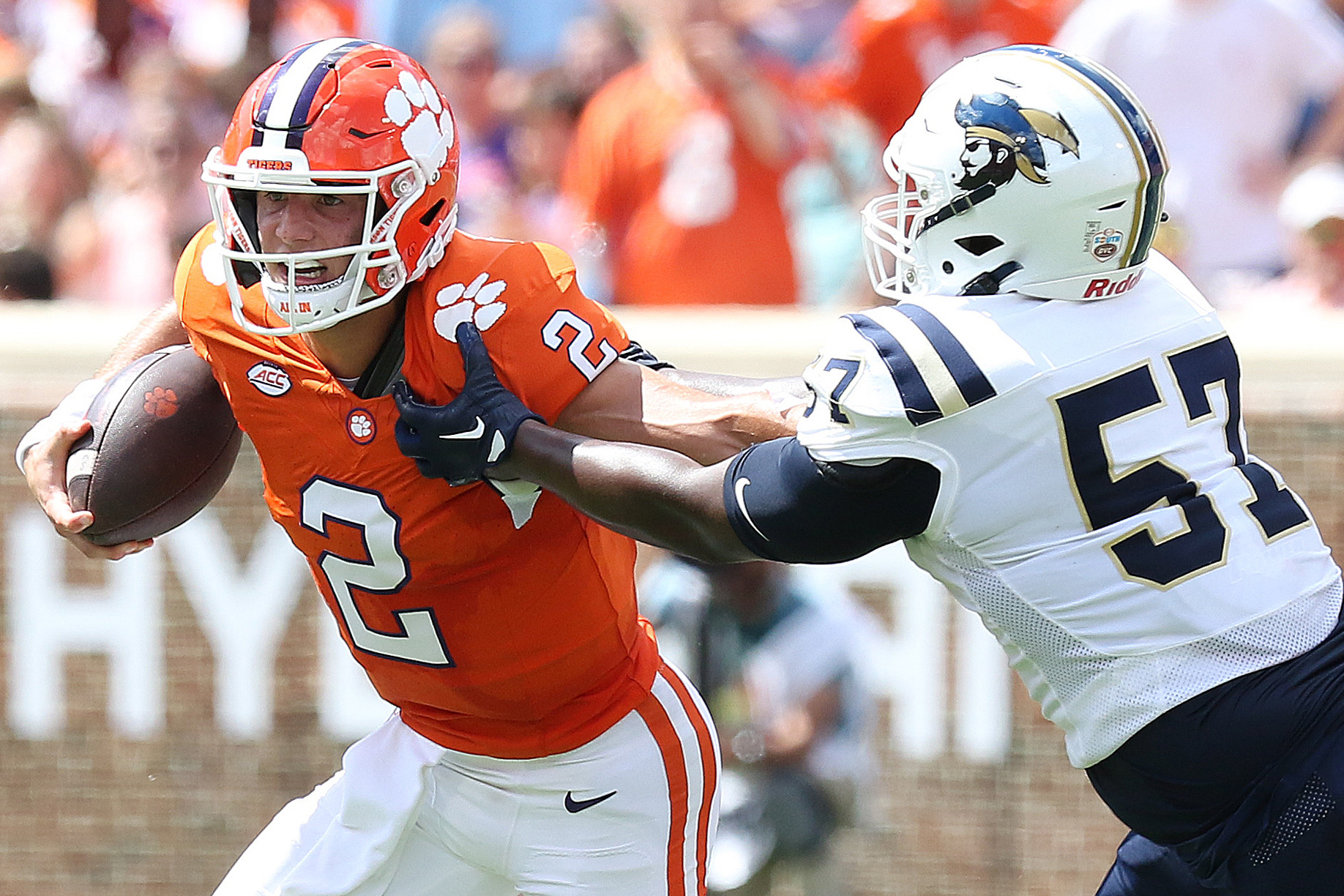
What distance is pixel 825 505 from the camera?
2.41 m

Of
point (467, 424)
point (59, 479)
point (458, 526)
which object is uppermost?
point (467, 424)

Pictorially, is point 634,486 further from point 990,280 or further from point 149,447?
point 149,447

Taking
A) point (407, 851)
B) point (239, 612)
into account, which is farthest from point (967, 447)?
point (239, 612)

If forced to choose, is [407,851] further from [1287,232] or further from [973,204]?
[1287,232]

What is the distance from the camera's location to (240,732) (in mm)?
4672

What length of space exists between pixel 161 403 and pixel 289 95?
0.64 m

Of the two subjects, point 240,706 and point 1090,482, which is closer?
point 1090,482

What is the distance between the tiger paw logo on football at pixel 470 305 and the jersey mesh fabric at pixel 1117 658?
77 centimetres

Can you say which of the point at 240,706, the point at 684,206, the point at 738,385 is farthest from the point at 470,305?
the point at 684,206

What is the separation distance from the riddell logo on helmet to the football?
5.00ft

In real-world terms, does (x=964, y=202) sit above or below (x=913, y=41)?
above

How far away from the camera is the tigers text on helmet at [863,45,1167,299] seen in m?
2.44

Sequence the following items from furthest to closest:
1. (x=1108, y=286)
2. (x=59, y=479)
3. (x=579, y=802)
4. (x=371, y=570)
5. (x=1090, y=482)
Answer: (x=59, y=479)
(x=579, y=802)
(x=371, y=570)
(x=1108, y=286)
(x=1090, y=482)

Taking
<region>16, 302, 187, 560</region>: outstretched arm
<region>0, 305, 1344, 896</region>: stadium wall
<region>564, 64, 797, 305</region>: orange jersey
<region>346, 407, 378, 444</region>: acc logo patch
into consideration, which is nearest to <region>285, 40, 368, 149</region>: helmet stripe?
<region>346, 407, 378, 444</region>: acc logo patch
